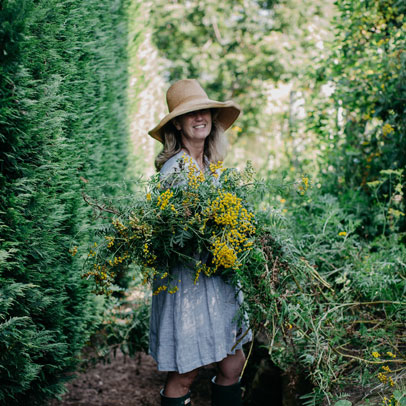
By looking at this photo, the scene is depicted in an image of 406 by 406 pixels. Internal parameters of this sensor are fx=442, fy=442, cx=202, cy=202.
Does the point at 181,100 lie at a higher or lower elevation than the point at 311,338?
higher

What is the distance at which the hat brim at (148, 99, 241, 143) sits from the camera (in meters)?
2.46

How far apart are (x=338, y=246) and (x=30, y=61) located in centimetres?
216

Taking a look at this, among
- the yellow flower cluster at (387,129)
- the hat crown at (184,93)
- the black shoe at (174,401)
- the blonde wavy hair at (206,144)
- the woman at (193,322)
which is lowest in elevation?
the black shoe at (174,401)

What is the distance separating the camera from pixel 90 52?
321cm

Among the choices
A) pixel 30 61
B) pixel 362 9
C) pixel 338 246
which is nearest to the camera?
pixel 30 61

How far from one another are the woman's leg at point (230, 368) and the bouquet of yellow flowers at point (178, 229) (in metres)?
0.59

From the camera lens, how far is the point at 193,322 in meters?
2.23

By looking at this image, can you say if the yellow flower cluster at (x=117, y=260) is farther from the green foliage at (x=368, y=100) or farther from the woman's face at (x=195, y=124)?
the green foliage at (x=368, y=100)

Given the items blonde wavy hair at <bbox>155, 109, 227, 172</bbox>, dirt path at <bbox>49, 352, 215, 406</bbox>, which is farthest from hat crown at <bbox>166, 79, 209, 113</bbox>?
dirt path at <bbox>49, 352, 215, 406</bbox>

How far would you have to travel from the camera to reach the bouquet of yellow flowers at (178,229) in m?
1.96

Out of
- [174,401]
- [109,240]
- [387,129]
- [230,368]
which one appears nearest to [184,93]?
[109,240]

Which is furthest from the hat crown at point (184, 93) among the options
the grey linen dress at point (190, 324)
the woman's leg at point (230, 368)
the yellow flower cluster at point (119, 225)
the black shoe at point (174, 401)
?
the black shoe at point (174, 401)

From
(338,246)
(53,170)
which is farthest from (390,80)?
(53,170)

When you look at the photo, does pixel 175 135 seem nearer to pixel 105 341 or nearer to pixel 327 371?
pixel 327 371
